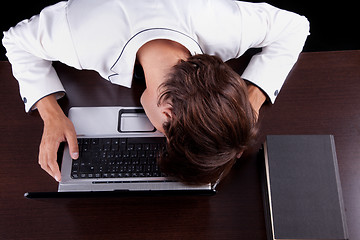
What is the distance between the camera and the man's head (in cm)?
62

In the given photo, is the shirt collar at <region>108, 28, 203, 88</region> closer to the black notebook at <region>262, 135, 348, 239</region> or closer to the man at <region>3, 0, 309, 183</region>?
the man at <region>3, 0, 309, 183</region>

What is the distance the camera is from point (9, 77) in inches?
36.1

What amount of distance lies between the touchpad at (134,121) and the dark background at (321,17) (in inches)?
37.9

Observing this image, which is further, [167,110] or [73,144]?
[73,144]

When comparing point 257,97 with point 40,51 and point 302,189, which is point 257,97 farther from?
point 40,51

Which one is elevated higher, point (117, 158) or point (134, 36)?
point (134, 36)

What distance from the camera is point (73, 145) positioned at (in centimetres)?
79

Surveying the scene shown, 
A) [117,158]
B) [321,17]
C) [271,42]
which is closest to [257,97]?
[271,42]

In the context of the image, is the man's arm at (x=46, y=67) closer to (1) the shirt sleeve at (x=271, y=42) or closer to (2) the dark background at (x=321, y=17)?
(1) the shirt sleeve at (x=271, y=42)

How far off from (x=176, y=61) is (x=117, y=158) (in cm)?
27

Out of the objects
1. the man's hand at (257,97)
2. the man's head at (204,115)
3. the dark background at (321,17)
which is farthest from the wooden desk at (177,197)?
the dark background at (321,17)

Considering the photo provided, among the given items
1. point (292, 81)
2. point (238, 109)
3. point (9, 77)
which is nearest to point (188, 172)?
point (238, 109)

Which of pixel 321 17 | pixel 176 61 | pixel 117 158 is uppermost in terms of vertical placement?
pixel 321 17

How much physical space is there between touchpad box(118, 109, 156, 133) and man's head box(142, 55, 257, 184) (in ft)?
0.48
